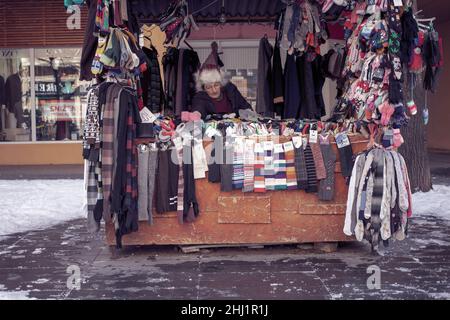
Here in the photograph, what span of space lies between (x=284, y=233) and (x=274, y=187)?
1.60ft

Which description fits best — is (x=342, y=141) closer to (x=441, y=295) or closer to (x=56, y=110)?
(x=441, y=295)

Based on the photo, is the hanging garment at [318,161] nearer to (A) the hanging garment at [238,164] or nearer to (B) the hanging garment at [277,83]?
(A) the hanging garment at [238,164]

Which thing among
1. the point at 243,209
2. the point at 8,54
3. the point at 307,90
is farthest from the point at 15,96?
the point at 243,209

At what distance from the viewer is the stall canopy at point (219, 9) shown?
745 cm

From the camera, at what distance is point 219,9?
25.6 ft

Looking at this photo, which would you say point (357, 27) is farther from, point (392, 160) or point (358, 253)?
point (358, 253)

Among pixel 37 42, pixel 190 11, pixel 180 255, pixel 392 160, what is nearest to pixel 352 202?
pixel 392 160

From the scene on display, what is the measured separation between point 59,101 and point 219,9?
789cm

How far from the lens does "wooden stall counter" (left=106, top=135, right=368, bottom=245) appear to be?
19.5 ft

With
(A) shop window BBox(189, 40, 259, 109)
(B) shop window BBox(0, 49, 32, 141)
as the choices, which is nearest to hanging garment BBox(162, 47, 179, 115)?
(A) shop window BBox(189, 40, 259, 109)

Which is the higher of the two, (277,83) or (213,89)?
(277,83)

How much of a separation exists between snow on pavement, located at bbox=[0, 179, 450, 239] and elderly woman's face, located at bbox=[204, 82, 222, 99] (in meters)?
2.33

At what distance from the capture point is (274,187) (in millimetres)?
5934
